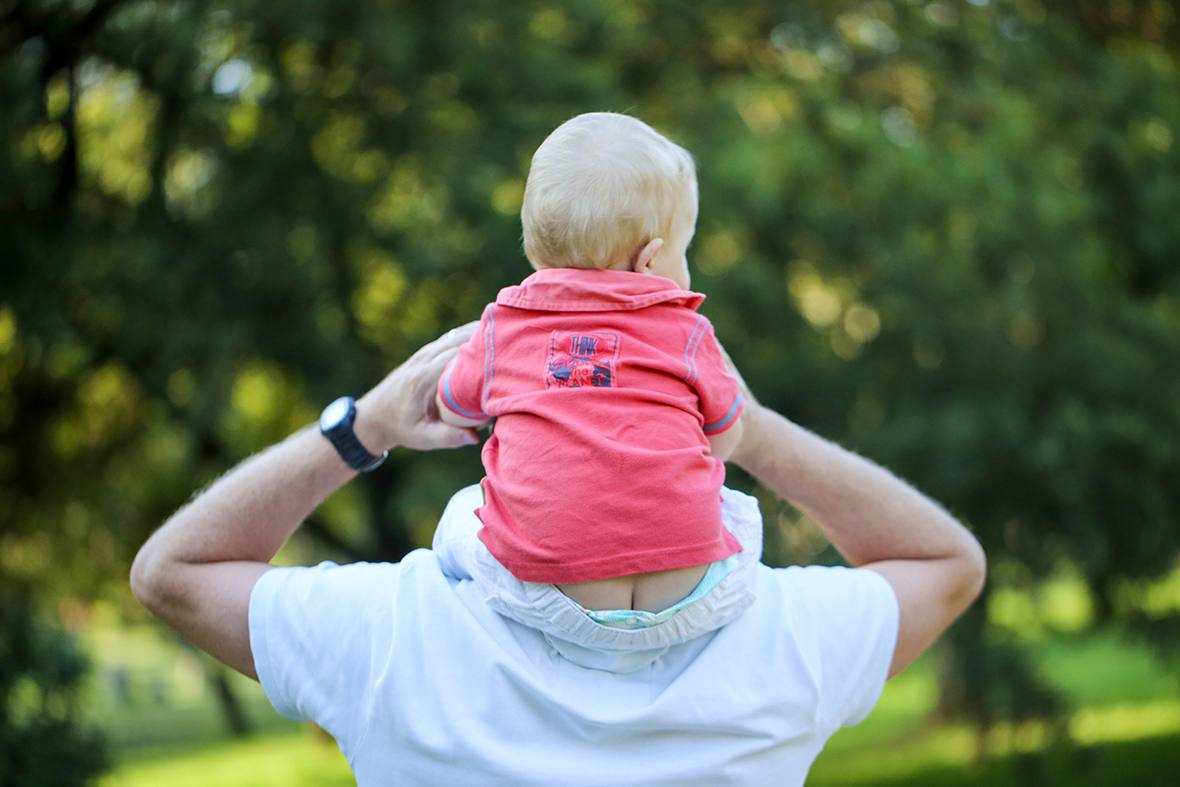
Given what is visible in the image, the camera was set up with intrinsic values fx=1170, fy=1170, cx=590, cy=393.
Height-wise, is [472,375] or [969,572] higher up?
[472,375]

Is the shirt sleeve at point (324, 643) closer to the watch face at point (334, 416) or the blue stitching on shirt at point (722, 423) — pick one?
the watch face at point (334, 416)

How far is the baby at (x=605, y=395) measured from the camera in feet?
4.14

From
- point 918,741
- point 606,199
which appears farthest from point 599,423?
point 918,741

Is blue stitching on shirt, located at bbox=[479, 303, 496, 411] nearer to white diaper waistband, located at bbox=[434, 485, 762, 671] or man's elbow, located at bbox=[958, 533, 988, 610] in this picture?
white diaper waistband, located at bbox=[434, 485, 762, 671]

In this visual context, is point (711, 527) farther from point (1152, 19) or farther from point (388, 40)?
point (1152, 19)

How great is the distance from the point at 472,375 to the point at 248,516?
0.33 meters

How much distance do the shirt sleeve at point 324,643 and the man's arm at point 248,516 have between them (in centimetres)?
5

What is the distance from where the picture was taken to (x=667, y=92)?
21.9 feet

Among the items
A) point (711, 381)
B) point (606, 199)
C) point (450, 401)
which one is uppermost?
point (606, 199)

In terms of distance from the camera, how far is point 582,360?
1.31 m

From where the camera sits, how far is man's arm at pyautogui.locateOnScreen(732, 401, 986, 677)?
1516 millimetres

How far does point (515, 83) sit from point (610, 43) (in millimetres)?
694

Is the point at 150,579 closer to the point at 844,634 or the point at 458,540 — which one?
the point at 458,540

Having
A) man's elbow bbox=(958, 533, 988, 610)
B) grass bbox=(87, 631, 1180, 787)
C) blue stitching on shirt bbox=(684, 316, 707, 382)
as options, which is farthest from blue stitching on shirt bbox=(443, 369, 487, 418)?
grass bbox=(87, 631, 1180, 787)
